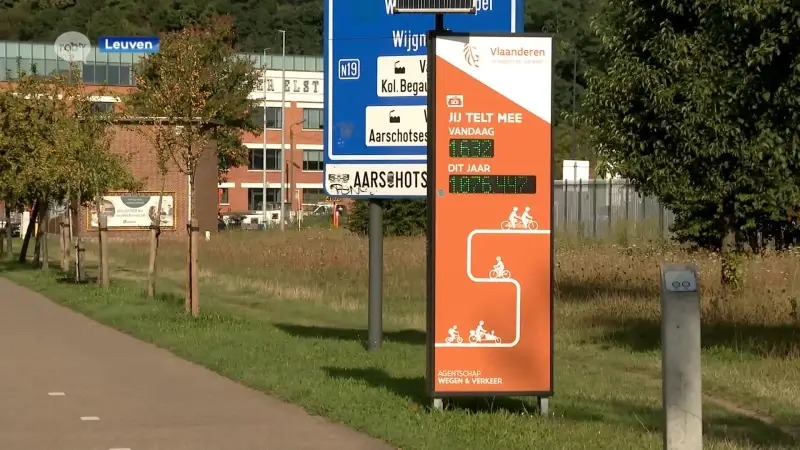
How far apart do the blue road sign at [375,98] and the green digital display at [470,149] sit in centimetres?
485

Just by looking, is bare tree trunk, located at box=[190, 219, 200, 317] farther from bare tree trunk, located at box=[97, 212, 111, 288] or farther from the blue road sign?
bare tree trunk, located at box=[97, 212, 111, 288]

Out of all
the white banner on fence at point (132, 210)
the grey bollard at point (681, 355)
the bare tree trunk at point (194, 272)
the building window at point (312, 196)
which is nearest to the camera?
the grey bollard at point (681, 355)

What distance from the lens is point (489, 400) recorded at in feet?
34.9

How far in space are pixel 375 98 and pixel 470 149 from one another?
5302 mm

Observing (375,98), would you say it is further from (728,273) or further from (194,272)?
(728,273)

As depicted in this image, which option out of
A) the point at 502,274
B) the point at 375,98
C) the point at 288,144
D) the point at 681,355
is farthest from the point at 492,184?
the point at 288,144

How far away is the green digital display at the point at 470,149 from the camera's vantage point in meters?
9.56

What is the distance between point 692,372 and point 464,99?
334cm

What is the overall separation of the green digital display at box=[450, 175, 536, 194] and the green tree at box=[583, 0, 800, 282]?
162 inches

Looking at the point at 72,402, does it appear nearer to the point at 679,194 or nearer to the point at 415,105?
the point at 415,105

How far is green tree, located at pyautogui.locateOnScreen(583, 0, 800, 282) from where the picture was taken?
14.0 m

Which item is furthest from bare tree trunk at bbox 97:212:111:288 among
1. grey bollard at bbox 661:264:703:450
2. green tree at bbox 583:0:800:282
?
grey bollard at bbox 661:264:703:450

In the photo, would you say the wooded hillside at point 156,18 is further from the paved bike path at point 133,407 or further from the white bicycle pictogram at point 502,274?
the white bicycle pictogram at point 502,274

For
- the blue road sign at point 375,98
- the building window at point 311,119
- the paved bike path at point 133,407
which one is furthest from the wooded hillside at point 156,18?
the paved bike path at point 133,407
